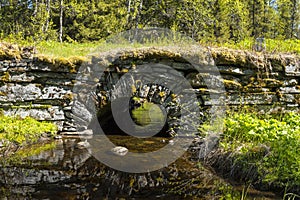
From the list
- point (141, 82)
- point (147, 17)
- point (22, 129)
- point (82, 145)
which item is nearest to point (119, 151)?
point (82, 145)

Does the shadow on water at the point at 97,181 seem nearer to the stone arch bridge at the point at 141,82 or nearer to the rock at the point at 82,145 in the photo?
the rock at the point at 82,145

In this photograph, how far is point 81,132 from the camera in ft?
26.9

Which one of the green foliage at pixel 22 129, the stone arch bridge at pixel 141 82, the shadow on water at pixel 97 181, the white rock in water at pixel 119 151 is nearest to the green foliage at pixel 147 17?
the stone arch bridge at pixel 141 82

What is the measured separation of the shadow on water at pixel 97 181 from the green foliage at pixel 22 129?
2.62 feet

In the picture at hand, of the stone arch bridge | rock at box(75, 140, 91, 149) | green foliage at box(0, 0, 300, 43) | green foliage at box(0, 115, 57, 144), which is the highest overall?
green foliage at box(0, 0, 300, 43)

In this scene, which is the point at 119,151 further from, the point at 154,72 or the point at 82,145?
the point at 154,72

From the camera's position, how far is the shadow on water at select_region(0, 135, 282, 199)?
4.43 meters

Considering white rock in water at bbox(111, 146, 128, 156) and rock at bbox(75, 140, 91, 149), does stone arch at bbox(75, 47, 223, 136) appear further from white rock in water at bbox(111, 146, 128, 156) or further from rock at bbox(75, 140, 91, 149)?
white rock in water at bbox(111, 146, 128, 156)

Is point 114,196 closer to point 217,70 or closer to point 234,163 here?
point 234,163

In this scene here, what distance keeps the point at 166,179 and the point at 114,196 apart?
109 cm

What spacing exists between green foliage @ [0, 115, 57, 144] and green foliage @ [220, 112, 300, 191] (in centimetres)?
412

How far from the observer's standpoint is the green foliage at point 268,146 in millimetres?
4457

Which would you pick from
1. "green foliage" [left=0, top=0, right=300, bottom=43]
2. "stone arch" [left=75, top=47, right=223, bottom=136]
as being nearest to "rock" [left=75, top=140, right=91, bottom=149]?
"stone arch" [left=75, top=47, right=223, bottom=136]

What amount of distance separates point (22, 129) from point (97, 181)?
2900 millimetres
